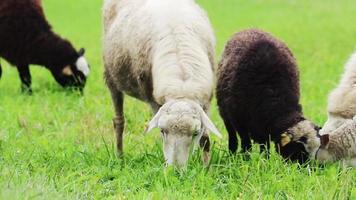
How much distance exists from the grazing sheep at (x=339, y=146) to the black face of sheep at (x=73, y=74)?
6.47m

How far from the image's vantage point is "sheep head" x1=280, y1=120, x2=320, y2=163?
6.99 meters

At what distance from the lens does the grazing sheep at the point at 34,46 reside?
42.2 ft

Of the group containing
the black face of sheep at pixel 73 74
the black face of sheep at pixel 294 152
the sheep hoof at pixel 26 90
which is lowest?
the sheep hoof at pixel 26 90

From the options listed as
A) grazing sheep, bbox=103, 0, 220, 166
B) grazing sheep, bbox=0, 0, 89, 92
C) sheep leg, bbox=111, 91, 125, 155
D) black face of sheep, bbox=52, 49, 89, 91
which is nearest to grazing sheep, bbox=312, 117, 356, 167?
grazing sheep, bbox=103, 0, 220, 166

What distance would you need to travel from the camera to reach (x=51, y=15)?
25719 millimetres

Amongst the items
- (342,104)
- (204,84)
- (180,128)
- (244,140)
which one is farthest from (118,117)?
(342,104)

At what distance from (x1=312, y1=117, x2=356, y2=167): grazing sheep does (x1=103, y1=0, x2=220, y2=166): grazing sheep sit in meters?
1.07

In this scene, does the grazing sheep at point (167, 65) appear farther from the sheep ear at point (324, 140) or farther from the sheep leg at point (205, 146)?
the sheep ear at point (324, 140)

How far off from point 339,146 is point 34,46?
287 inches

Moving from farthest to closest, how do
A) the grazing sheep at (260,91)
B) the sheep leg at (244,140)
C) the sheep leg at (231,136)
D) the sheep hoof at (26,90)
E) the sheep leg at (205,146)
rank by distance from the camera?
the sheep hoof at (26,90)
the sheep leg at (231,136)
the sheep leg at (244,140)
the grazing sheep at (260,91)
the sheep leg at (205,146)

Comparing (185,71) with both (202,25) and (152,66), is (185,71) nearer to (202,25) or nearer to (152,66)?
(152,66)

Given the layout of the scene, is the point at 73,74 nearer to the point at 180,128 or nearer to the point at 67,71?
the point at 67,71

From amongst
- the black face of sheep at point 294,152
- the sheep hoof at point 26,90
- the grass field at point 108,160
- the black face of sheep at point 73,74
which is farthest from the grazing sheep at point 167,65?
the black face of sheep at point 73,74

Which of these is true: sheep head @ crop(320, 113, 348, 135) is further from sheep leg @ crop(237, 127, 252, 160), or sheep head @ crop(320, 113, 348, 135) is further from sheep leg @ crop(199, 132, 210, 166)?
sheep leg @ crop(199, 132, 210, 166)
